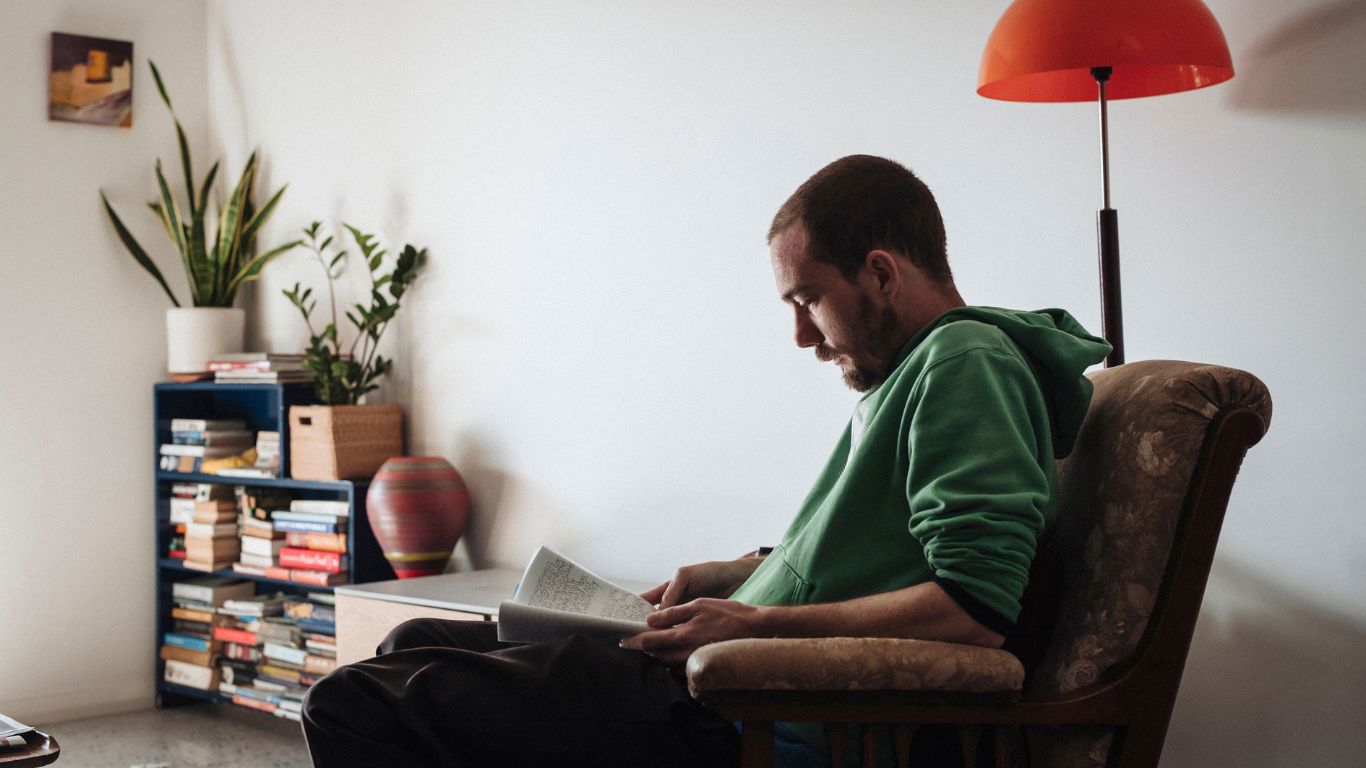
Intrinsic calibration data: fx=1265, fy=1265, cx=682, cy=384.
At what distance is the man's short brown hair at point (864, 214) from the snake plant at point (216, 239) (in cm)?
299

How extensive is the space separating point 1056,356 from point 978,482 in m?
0.25

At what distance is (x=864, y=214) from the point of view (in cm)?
161

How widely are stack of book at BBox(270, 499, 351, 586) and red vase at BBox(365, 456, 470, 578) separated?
0.20 meters

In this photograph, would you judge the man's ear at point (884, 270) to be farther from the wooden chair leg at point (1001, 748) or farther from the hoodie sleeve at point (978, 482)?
the wooden chair leg at point (1001, 748)

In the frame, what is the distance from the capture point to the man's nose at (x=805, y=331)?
1703 millimetres

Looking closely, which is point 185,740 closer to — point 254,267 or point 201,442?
point 201,442

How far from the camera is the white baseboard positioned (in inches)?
167

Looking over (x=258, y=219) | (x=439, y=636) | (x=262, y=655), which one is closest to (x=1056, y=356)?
(x=439, y=636)

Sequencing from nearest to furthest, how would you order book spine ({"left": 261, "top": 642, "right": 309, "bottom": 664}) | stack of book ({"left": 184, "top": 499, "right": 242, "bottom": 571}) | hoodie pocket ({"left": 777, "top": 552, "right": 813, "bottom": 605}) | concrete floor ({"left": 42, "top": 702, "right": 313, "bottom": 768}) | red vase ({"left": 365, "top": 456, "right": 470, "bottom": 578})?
hoodie pocket ({"left": 777, "top": 552, "right": 813, "bottom": 605}) < red vase ({"left": 365, "top": 456, "right": 470, "bottom": 578}) < concrete floor ({"left": 42, "top": 702, "right": 313, "bottom": 768}) < book spine ({"left": 261, "top": 642, "right": 309, "bottom": 664}) < stack of book ({"left": 184, "top": 499, "right": 242, "bottom": 571})

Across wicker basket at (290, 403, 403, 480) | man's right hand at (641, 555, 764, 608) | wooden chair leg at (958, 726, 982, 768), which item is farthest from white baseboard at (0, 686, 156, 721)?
wooden chair leg at (958, 726, 982, 768)

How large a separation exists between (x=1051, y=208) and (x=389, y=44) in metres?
2.32

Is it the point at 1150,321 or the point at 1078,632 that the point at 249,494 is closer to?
the point at 1150,321

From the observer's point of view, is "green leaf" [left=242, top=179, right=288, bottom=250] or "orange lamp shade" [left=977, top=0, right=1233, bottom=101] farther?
"green leaf" [left=242, top=179, right=288, bottom=250]

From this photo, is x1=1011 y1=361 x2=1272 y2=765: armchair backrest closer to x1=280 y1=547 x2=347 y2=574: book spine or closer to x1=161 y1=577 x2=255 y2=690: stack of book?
x1=280 y1=547 x2=347 y2=574: book spine
